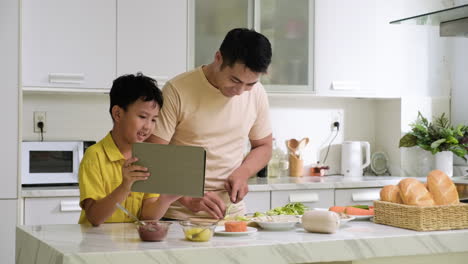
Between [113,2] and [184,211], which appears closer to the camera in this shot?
[184,211]

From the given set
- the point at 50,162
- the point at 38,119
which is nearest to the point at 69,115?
the point at 38,119

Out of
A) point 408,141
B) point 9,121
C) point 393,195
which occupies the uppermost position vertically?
point 9,121

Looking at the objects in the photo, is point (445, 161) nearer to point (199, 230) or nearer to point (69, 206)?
point (69, 206)

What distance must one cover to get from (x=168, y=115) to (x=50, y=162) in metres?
1.61

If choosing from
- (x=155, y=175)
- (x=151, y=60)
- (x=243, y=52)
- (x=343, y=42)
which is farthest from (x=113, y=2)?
(x=155, y=175)

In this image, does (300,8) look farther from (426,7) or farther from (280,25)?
(426,7)

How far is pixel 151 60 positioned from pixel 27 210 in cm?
111

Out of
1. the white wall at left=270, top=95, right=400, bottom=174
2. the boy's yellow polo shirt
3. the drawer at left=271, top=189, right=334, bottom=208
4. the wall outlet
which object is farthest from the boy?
the white wall at left=270, top=95, right=400, bottom=174

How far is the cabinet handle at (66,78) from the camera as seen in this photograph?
3.92m

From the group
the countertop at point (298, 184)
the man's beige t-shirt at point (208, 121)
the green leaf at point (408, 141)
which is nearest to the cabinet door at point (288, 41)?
the countertop at point (298, 184)

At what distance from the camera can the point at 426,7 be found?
495 cm

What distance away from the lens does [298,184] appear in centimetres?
421

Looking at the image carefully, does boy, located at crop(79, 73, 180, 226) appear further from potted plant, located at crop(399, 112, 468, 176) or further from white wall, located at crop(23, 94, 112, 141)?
potted plant, located at crop(399, 112, 468, 176)

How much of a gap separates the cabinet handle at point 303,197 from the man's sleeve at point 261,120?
1318mm
